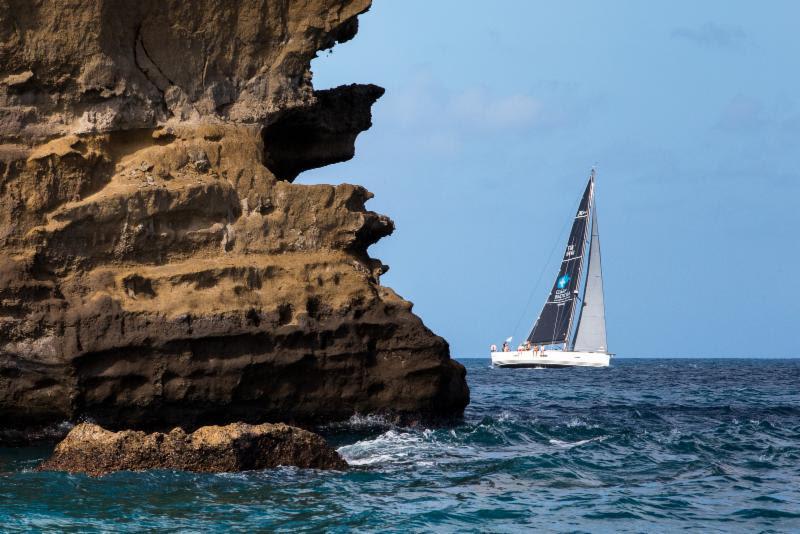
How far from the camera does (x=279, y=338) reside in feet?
59.1

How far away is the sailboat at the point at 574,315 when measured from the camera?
6594 cm

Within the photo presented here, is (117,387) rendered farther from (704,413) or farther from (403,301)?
(704,413)

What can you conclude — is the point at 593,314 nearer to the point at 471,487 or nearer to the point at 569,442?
the point at 569,442

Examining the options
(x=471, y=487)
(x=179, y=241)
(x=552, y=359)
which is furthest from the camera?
(x=552, y=359)

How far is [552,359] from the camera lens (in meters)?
65.6

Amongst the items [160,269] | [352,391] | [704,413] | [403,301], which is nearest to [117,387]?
[160,269]

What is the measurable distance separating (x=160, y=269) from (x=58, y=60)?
3.73m

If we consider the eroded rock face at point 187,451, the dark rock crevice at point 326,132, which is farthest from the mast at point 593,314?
the eroded rock face at point 187,451

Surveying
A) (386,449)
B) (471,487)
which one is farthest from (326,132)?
(471,487)

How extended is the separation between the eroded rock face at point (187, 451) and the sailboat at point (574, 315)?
51.7 metres

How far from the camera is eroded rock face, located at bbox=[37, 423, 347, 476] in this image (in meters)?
14.2

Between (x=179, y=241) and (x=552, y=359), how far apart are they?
161 ft

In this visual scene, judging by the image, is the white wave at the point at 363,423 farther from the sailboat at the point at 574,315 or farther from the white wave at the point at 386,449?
the sailboat at the point at 574,315

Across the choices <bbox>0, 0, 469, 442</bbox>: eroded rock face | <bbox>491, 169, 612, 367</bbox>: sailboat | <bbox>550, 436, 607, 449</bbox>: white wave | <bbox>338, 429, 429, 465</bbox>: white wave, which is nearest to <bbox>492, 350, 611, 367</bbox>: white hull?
<bbox>491, 169, 612, 367</bbox>: sailboat
